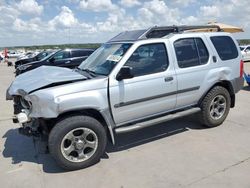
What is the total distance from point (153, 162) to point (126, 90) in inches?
46.0

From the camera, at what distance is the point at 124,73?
12.8 ft

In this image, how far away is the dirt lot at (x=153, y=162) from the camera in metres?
3.47

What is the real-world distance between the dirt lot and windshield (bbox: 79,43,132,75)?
1396 millimetres

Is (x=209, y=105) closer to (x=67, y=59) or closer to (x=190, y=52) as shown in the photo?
(x=190, y=52)

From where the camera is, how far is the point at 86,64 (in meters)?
4.91

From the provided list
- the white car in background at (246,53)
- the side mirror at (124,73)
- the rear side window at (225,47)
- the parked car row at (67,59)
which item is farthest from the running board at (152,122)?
the white car in background at (246,53)

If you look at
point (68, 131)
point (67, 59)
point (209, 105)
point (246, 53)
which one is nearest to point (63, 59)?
point (67, 59)

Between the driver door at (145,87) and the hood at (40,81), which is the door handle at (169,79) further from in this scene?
the hood at (40,81)

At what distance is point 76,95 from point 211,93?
280 centimetres

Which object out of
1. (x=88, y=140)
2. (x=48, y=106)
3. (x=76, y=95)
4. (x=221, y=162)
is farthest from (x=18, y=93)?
(x=221, y=162)

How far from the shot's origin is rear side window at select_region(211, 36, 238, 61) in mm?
5227

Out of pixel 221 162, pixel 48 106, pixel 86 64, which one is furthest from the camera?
pixel 86 64

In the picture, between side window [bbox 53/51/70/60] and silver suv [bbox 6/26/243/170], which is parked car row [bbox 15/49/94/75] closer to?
side window [bbox 53/51/70/60]

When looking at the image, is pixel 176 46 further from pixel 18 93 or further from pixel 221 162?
pixel 18 93
